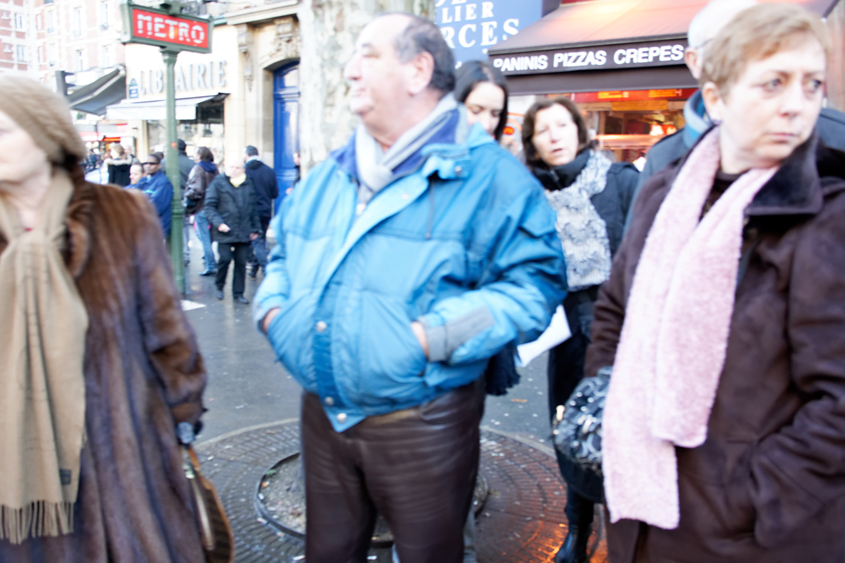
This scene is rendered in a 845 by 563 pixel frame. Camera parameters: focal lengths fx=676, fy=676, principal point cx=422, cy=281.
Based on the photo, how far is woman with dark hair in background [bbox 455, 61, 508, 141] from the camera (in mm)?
2828

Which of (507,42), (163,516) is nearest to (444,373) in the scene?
(163,516)

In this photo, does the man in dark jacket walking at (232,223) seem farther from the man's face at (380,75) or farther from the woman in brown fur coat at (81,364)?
the man's face at (380,75)

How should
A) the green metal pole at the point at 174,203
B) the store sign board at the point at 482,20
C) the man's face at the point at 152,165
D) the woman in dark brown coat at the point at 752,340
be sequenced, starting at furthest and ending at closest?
the man's face at the point at 152,165 < the store sign board at the point at 482,20 < the green metal pole at the point at 174,203 < the woman in dark brown coat at the point at 752,340

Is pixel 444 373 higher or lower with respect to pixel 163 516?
higher

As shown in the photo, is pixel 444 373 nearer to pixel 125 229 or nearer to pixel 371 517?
pixel 371 517

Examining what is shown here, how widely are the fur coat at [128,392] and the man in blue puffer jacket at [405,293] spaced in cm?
39

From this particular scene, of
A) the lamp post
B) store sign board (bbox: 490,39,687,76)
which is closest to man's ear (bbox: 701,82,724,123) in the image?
store sign board (bbox: 490,39,687,76)

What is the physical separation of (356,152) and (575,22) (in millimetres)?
7273

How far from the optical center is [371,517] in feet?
7.12

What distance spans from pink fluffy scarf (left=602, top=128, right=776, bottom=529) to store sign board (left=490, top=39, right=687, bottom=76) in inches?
220

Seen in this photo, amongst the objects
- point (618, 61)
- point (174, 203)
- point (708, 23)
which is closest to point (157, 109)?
point (174, 203)

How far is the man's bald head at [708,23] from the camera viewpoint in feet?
7.16

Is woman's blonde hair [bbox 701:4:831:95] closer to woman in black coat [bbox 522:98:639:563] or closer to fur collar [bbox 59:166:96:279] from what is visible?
woman in black coat [bbox 522:98:639:563]

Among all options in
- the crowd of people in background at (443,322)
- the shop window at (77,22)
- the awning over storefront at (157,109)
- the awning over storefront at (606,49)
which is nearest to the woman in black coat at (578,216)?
the crowd of people in background at (443,322)
